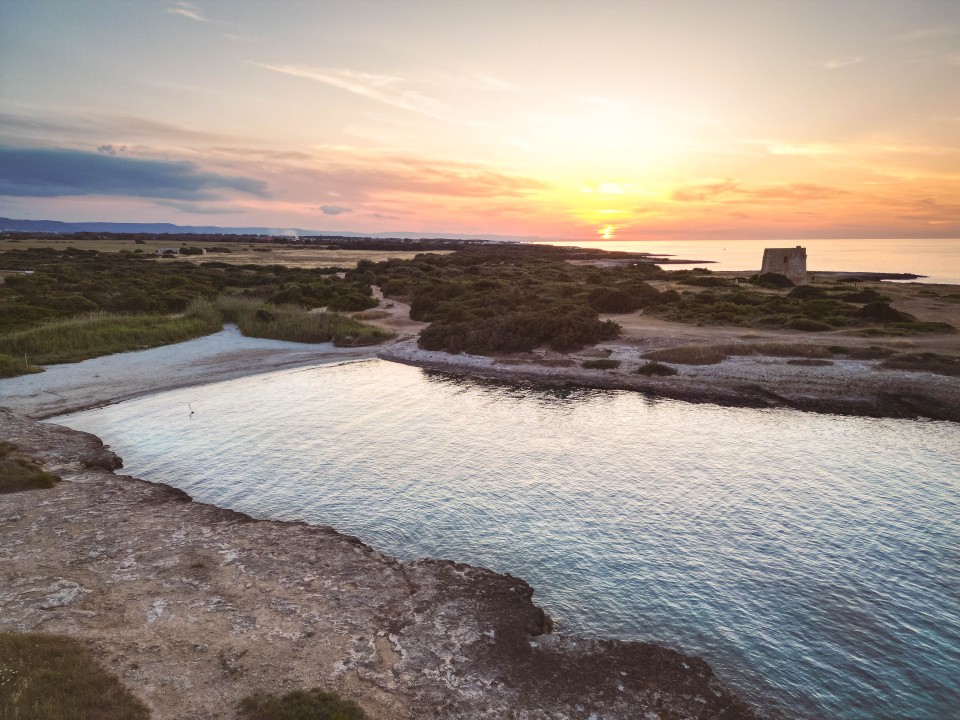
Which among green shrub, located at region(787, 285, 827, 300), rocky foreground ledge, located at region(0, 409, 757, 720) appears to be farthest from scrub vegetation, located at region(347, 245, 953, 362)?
rocky foreground ledge, located at region(0, 409, 757, 720)

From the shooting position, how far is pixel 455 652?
9.12 meters

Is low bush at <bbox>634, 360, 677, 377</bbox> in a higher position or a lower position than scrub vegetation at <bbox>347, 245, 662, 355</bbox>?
lower

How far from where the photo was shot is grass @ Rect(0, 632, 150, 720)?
272 inches

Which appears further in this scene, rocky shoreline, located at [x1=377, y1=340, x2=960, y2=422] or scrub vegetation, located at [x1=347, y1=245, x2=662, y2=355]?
scrub vegetation, located at [x1=347, y1=245, x2=662, y2=355]

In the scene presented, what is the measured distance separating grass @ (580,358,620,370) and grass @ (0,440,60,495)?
2361 centimetres

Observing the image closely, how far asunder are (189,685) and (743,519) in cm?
1290

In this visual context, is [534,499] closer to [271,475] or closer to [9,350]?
[271,475]

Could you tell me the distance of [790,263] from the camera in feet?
220

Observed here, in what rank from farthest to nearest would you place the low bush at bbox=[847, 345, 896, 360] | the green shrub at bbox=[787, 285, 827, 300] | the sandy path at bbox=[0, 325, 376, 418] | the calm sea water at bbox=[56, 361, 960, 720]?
1. the green shrub at bbox=[787, 285, 827, 300]
2. the low bush at bbox=[847, 345, 896, 360]
3. the sandy path at bbox=[0, 325, 376, 418]
4. the calm sea water at bbox=[56, 361, 960, 720]

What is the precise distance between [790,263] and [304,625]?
72.5m

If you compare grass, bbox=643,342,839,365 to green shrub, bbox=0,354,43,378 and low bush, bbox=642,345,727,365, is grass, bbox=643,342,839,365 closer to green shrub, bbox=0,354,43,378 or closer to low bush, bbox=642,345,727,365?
low bush, bbox=642,345,727,365

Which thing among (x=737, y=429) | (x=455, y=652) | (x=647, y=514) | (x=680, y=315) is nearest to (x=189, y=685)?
(x=455, y=652)

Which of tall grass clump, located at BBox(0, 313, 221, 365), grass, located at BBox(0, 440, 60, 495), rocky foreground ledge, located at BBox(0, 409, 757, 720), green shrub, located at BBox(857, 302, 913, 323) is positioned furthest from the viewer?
green shrub, located at BBox(857, 302, 913, 323)

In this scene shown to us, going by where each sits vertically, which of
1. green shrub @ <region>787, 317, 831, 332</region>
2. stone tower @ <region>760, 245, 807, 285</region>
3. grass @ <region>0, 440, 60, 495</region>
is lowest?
grass @ <region>0, 440, 60, 495</region>
